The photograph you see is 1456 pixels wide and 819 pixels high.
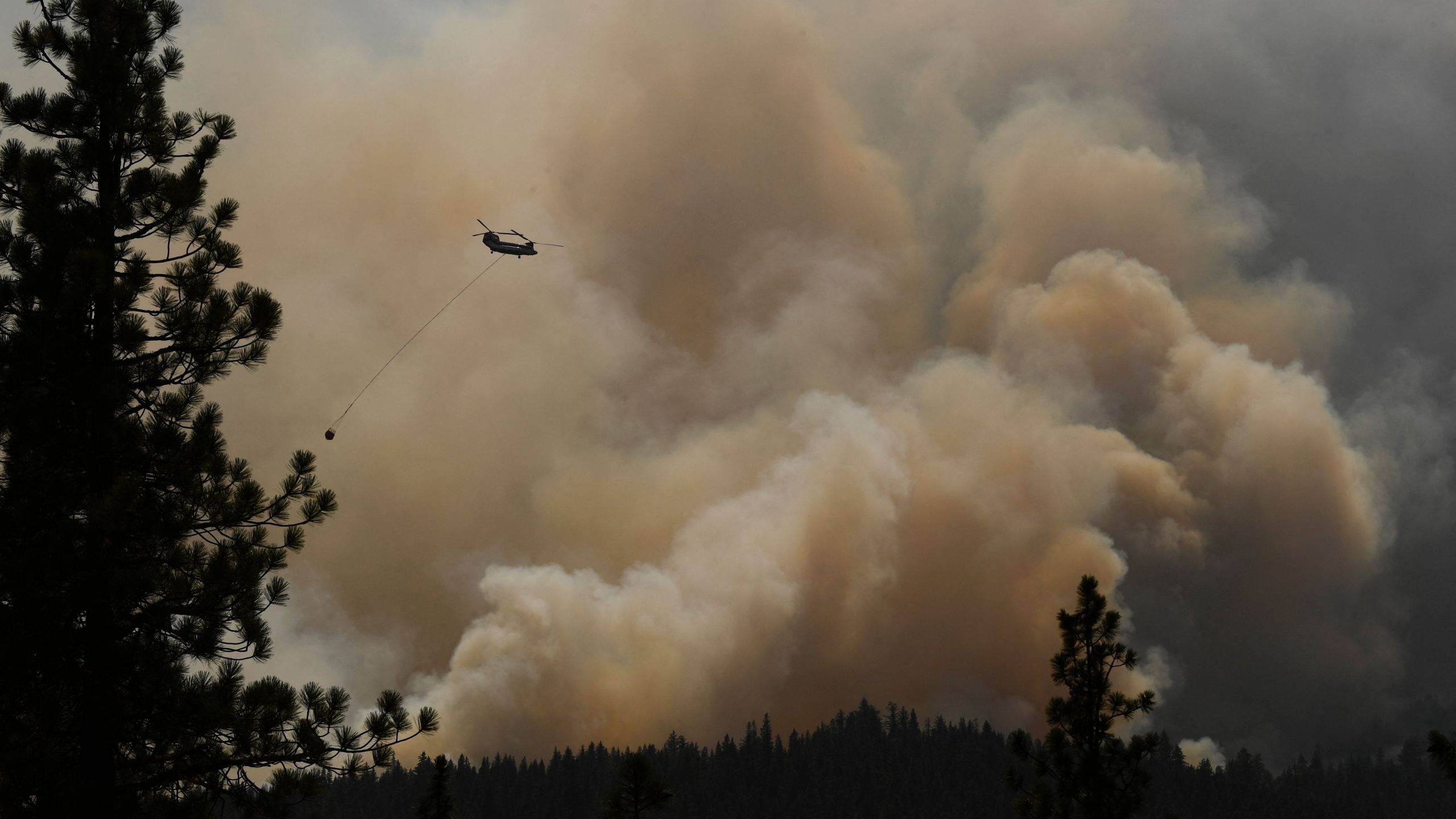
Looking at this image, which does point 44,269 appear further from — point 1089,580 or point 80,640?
point 1089,580

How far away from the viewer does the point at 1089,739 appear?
33.7 metres

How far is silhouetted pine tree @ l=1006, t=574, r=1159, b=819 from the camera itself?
1309 inches

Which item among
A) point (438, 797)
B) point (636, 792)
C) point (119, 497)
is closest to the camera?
point (119, 497)

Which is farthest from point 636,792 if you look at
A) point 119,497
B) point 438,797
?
point 438,797

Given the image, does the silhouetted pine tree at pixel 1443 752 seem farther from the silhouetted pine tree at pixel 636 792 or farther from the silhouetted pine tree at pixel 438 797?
the silhouetted pine tree at pixel 438 797

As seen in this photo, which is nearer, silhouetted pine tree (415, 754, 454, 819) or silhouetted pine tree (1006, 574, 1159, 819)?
silhouetted pine tree (1006, 574, 1159, 819)

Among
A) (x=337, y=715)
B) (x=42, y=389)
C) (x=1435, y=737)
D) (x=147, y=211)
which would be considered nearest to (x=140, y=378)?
(x=42, y=389)

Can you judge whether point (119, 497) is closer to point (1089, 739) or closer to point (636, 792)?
point (636, 792)

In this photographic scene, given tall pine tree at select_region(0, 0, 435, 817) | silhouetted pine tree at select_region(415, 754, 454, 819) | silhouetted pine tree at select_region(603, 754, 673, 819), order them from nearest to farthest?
tall pine tree at select_region(0, 0, 435, 817) < silhouetted pine tree at select_region(603, 754, 673, 819) < silhouetted pine tree at select_region(415, 754, 454, 819)

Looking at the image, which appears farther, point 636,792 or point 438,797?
point 438,797

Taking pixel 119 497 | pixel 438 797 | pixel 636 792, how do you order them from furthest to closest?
pixel 438 797 < pixel 636 792 < pixel 119 497

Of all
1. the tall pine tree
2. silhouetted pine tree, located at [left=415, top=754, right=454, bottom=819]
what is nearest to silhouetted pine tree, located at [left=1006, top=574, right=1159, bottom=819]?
the tall pine tree

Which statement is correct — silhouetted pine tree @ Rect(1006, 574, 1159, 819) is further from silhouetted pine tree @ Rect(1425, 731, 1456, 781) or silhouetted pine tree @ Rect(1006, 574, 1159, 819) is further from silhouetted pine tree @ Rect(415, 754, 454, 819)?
silhouetted pine tree @ Rect(415, 754, 454, 819)

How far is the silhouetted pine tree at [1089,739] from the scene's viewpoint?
33.2 metres
